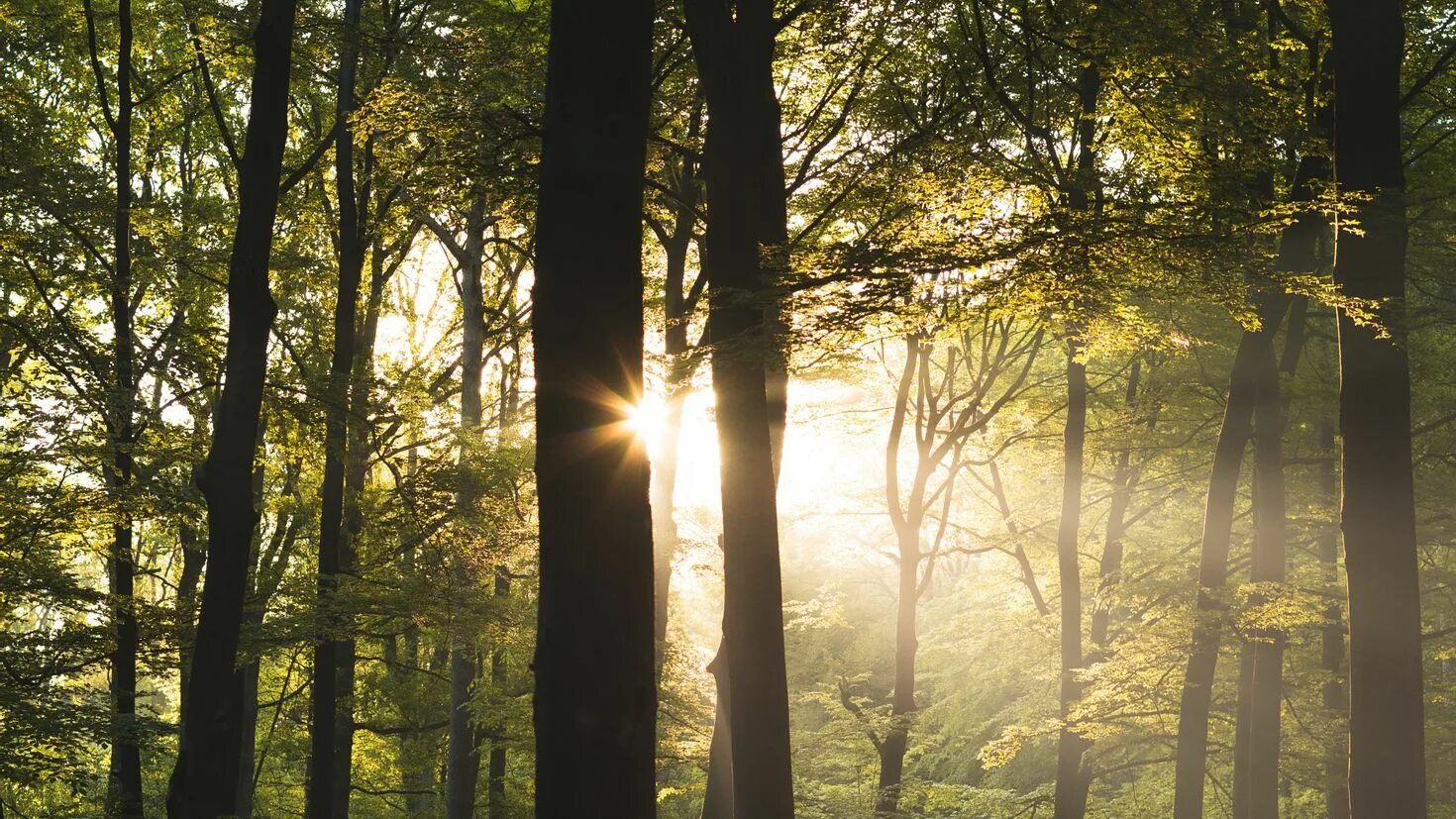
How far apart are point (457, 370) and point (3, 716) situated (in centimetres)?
1266

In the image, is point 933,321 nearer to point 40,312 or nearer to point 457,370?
point 40,312

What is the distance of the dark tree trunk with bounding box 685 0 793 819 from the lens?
7.72 m

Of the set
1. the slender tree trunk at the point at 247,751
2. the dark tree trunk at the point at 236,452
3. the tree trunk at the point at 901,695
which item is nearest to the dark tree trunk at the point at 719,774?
the dark tree trunk at the point at 236,452

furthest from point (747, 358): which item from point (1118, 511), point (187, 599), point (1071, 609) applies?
point (1118, 511)

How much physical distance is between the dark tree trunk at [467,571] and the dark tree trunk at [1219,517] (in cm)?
880

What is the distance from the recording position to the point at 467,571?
49.3 ft

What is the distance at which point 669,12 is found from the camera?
36.5 feet

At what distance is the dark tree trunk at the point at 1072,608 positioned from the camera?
15.8 m

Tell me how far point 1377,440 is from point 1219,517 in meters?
7.77

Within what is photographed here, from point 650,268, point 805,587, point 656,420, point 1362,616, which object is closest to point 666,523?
point 656,420

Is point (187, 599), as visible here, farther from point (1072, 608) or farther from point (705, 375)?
point (1072, 608)

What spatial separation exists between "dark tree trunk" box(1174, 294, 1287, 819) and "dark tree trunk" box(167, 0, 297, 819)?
10.4 metres

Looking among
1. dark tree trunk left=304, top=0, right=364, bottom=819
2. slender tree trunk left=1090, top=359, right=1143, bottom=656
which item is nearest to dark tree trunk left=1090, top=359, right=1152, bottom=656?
slender tree trunk left=1090, top=359, right=1143, bottom=656

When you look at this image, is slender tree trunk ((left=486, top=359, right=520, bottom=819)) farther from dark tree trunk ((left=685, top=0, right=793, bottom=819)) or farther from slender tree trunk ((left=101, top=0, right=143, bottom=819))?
dark tree trunk ((left=685, top=0, right=793, bottom=819))
